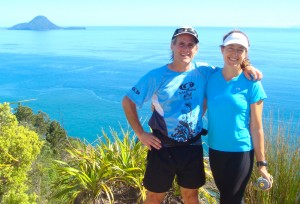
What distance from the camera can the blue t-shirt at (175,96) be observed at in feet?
7.38

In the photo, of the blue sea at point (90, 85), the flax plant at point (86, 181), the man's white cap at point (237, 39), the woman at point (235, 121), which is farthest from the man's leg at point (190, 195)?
the blue sea at point (90, 85)

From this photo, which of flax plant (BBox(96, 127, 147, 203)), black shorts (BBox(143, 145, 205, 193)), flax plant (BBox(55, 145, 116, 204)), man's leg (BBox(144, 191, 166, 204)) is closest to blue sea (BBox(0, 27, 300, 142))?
flax plant (BBox(96, 127, 147, 203))

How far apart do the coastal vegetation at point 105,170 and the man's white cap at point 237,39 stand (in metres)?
1.06

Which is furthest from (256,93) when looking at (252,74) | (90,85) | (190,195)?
(90,85)

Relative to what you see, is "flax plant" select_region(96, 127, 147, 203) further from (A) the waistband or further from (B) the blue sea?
(B) the blue sea

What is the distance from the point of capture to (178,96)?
2.24m

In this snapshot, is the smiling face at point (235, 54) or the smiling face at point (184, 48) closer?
the smiling face at point (235, 54)

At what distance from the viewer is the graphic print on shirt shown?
2250 millimetres

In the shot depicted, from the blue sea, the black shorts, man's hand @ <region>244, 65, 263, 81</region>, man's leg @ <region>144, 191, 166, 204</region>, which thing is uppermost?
man's hand @ <region>244, 65, 263, 81</region>

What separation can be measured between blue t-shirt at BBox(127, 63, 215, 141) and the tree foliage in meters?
0.99

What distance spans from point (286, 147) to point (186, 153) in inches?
38.4

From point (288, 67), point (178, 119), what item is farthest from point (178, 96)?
point (288, 67)

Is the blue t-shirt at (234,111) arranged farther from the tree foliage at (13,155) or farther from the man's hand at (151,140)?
the tree foliage at (13,155)

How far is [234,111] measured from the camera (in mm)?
2055
